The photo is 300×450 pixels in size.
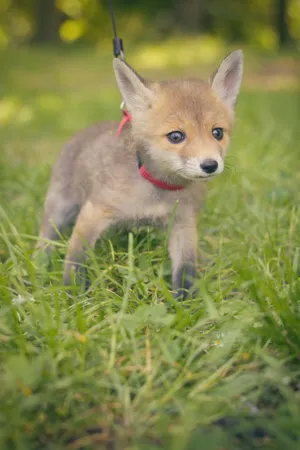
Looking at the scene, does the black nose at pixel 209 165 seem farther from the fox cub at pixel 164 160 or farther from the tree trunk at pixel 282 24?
the tree trunk at pixel 282 24

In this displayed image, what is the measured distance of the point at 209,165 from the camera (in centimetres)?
228

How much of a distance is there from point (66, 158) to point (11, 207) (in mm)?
630

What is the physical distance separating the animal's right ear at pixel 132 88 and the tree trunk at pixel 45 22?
1681 cm

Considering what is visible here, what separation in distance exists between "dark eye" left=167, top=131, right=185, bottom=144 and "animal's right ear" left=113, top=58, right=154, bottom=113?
0.27 m

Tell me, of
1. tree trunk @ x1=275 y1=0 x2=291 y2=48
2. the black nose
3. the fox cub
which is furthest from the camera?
tree trunk @ x1=275 y1=0 x2=291 y2=48

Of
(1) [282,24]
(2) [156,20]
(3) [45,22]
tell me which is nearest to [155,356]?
(3) [45,22]

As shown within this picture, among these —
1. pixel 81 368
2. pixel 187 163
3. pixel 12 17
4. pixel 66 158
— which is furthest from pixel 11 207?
pixel 12 17

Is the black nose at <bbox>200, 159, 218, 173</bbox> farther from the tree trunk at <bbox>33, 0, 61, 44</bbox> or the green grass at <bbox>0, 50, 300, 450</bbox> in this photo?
the tree trunk at <bbox>33, 0, 61, 44</bbox>

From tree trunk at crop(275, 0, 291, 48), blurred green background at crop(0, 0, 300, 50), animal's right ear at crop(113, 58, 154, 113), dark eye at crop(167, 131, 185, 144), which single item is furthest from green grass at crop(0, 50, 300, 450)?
tree trunk at crop(275, 0, 291, 48)

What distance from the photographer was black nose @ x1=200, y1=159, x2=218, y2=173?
2275 millimetres

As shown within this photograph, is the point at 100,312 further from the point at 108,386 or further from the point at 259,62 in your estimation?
the point at 259,62

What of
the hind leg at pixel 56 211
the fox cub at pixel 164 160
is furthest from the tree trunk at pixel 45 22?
the fox cub at pixel 164 160

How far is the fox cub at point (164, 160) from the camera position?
94.0 inches

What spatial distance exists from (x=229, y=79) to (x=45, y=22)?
17.2m
